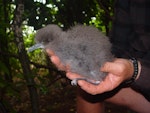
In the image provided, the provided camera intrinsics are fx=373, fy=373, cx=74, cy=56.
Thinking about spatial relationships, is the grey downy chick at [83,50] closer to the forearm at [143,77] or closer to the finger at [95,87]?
the finger at [95,87]

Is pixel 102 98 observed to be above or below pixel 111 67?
below

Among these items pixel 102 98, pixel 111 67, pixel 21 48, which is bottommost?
pixel 102 98

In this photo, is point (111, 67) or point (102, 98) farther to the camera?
point (102, 98)

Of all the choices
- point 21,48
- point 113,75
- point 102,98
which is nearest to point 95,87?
point 113,75

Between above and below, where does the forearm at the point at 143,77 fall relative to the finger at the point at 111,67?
below

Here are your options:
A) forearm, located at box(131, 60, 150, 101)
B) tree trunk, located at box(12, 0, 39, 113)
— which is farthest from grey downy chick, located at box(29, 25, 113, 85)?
tree trunk, located at box(12, 0, 39, 113)

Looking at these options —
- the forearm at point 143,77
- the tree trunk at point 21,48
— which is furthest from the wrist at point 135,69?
the tree trunk at point 21,48

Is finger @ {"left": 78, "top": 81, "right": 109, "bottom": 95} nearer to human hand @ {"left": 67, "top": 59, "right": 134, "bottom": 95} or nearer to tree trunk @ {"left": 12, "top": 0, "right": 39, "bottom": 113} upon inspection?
human hand @ {"left": 67, "top": 59, "right": 134, "bottom": 95}

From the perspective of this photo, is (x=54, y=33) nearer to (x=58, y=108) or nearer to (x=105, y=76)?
(x=105, y=76)

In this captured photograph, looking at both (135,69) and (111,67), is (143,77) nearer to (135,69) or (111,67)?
(135,69)
